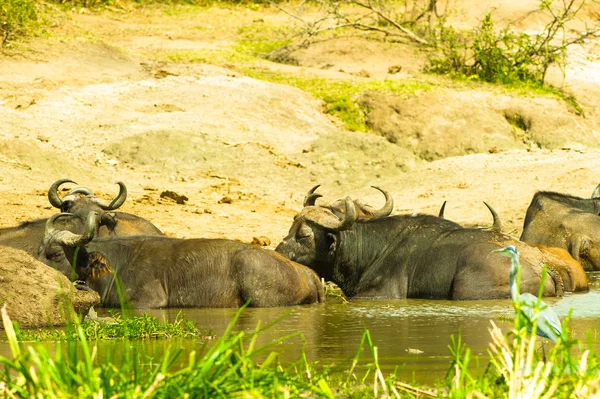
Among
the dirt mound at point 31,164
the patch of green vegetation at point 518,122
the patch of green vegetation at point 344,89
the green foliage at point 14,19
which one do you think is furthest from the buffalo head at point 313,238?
the green foliage at point 14,19

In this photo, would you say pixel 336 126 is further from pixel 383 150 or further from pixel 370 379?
pixel 370 379

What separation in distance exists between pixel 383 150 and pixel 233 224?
5.39 meters

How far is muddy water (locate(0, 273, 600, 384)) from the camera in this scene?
7531mm

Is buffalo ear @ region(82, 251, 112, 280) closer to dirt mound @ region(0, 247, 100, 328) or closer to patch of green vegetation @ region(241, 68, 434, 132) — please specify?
dirt mound @ region(0, 247, 100, 328)

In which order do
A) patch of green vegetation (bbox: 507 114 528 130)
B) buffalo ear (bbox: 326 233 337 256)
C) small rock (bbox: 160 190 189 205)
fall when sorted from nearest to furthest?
buffalo ear (bbox: 326 233 337 256), small rock (bbox: 160 190 189 205), patch of green vegetation (bbox: 507 114 528 130)

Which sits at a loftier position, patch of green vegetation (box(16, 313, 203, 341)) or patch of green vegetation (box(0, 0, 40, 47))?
patch of green vegetation (box(0, 0, 40, 47))

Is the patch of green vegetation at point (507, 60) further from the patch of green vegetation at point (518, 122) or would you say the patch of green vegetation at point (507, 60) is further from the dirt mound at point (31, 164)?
the dirt mound at point (31, 164)

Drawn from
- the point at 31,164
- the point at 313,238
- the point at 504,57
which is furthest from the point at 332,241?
the point at 504,57

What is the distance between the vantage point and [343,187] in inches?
748

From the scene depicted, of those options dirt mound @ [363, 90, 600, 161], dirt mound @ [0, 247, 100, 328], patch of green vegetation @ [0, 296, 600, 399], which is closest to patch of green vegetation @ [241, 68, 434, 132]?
dirt mound @ [363, 90, 600, 161]

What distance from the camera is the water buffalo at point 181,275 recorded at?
1086 cm

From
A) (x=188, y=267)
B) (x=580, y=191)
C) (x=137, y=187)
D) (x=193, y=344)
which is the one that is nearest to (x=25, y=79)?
(x=137, y=187)

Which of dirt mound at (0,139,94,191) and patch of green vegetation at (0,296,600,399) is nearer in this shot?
patch of green vegetation at (0,296,600,399)

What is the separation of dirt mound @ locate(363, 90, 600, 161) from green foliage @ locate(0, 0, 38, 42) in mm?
7136
